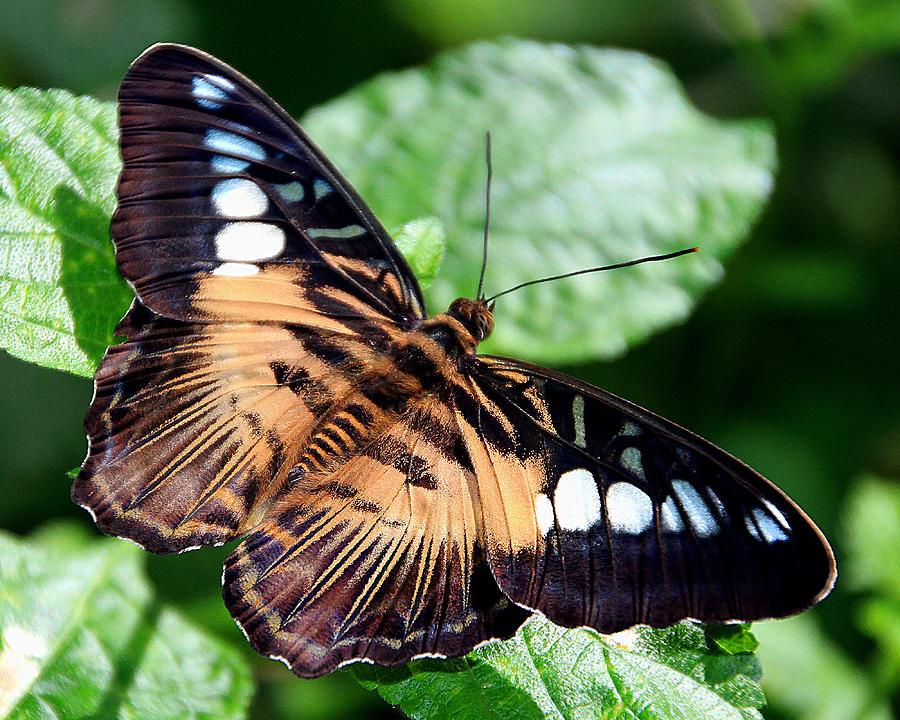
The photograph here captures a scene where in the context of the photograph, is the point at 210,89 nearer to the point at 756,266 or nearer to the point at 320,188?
the point at 320,188

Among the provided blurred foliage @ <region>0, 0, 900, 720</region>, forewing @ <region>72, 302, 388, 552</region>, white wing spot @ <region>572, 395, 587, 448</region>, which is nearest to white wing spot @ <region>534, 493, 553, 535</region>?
white wing spot @ <region>572, 395, 587, 448</region>

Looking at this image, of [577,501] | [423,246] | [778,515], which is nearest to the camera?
[778,515]

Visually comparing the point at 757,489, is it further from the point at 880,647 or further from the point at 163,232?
the point at 880,647

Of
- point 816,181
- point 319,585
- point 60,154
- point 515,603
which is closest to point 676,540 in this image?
point 515,603

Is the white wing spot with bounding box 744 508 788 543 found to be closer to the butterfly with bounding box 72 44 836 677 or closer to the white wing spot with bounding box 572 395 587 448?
the butterfly with bounding box 72 44 836 677

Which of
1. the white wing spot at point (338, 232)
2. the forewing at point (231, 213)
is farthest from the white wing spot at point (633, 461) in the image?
the white wing spot at point (338, 232)

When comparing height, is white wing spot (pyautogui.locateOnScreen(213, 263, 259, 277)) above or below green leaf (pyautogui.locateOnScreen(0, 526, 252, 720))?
above

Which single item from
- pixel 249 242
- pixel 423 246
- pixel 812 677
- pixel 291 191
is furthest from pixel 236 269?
pixel 812 677
